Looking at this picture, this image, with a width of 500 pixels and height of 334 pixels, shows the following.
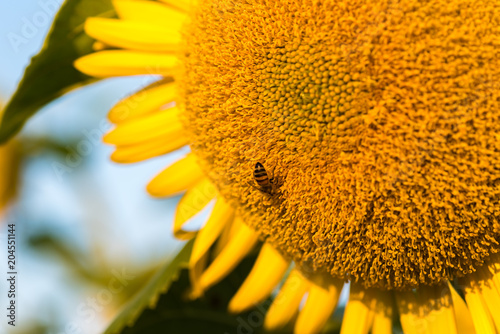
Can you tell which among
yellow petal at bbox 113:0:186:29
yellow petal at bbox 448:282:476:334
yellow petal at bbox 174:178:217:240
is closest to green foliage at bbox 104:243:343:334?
yellow petal at bbox 174:178:217:240

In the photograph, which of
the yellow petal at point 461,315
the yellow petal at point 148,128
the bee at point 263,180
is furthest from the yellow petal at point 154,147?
the yellow petal at point 461,315

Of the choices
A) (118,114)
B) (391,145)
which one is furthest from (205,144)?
(391,145)

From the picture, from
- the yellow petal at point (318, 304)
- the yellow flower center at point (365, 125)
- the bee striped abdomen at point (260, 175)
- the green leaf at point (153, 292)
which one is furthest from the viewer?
the yellow petal at point (318, 304)

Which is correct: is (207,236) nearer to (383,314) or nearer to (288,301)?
(288,301)

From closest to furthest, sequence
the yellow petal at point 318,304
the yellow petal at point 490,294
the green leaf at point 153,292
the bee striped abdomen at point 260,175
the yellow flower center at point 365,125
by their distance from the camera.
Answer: the yellow flower center at point 365,125, the bee striped abdomen at point 260,175, the yellow petal at point 490,294, the green leaf at point 153,292, the yellow petal at point 318,304

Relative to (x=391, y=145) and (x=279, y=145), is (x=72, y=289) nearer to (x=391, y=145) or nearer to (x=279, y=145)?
(x=279, y=145)

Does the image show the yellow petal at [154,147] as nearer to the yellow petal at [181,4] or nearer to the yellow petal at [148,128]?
the yellow petal at [148,128]

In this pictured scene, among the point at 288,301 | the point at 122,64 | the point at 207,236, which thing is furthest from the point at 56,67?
the point at 288,301
